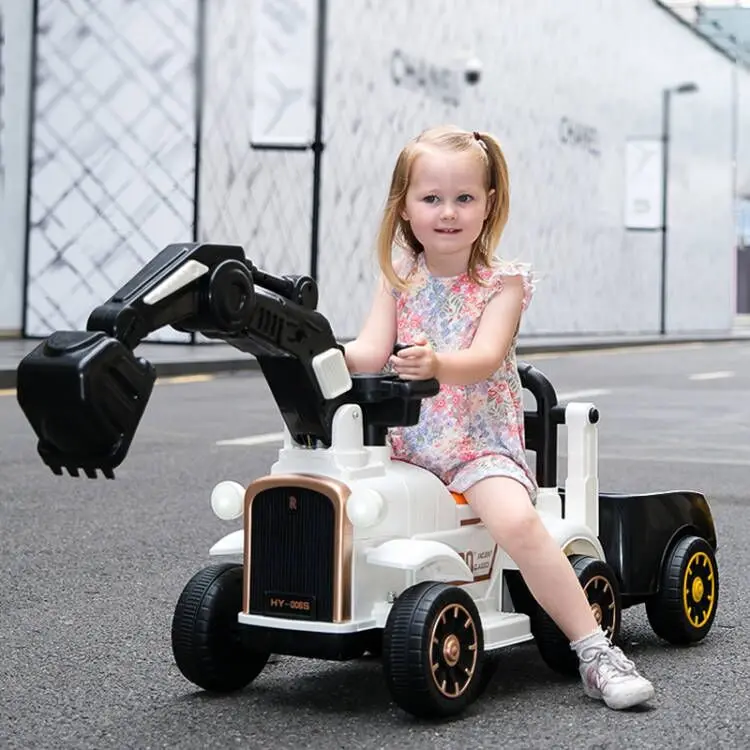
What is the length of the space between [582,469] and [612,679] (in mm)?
637

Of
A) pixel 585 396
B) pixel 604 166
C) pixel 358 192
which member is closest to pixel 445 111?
pixel 358 192

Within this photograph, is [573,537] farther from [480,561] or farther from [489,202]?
[489,202]

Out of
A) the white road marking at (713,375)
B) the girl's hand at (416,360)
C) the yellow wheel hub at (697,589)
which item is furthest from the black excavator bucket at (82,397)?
the white road marking at (713,375)

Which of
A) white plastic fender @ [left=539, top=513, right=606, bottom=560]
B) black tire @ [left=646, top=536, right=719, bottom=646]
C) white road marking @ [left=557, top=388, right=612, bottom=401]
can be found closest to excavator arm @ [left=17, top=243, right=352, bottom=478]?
white plastic fender @ [left=539, top=513, right=606, bottom=560]

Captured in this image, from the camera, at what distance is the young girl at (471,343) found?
3.40 metres

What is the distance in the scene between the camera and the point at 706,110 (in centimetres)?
4428

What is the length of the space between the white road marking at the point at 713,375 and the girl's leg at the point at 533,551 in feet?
48.6

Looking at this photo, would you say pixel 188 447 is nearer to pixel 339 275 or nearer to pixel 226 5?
pixel 226 5

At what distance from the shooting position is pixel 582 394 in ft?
47.6

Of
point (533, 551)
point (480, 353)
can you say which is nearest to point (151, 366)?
point (480, 353)

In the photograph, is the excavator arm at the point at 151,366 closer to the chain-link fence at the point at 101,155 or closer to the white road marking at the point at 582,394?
the white road marking at the point at 582,394

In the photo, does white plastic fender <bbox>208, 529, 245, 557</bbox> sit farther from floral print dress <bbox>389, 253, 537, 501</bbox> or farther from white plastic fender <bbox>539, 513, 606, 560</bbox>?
white plastic fender <bbox>539, 513, 606, 560</bbox>

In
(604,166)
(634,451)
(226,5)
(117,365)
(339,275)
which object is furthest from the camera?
(604,166)

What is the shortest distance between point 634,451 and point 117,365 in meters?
7.23
